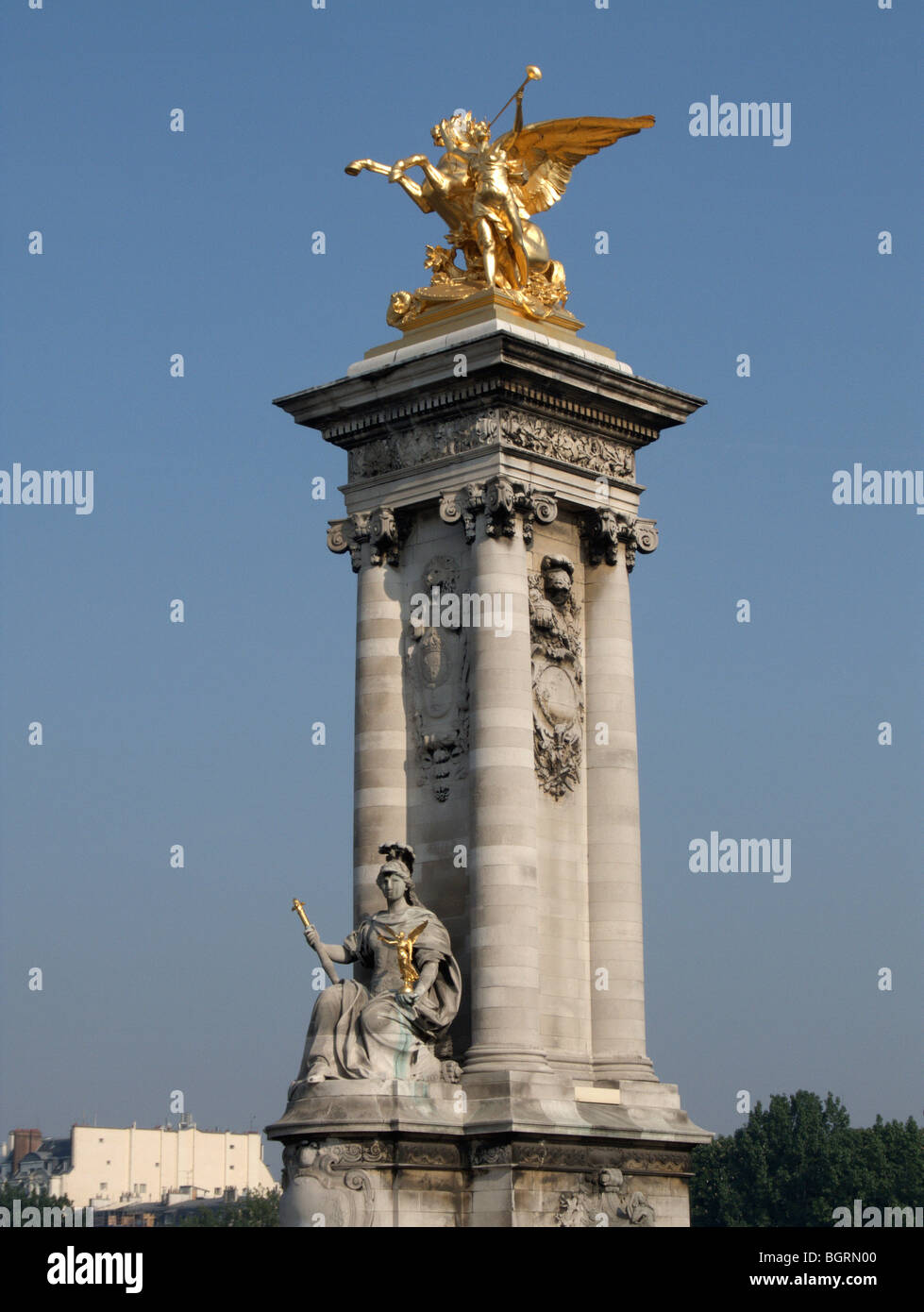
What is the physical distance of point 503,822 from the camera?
30.9m

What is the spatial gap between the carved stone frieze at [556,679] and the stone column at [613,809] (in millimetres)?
Result: 378

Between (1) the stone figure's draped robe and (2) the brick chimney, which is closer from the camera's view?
(1) the stone figure's draped robe

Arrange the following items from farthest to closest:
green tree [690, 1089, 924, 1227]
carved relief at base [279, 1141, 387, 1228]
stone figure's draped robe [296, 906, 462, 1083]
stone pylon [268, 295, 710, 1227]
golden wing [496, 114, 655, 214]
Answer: green tree [690, 1089, 924, 1227] → golden wing [496, 114, 655, 214] → stone figure's draped robe [296, 906, 462, 1083] → stone pylon [268, 295, 710, 1227] → carved relief at base [279, 1141, 387, 1228]

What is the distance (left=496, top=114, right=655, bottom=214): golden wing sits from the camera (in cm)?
3416

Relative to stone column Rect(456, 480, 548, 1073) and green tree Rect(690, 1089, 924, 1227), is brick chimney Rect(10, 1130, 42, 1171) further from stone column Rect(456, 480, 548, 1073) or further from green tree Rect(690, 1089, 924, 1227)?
stone column Rect(456, 480, 548, 1073)

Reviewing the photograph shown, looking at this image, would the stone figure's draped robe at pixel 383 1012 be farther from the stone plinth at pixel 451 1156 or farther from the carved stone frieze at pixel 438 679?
the carved stone frieze at pixel 438 679

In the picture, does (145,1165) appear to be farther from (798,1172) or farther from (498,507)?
(498,507)

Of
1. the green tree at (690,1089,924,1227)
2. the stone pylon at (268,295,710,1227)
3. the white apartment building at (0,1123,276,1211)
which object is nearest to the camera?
the stone pylon at (268,295,710,1227)

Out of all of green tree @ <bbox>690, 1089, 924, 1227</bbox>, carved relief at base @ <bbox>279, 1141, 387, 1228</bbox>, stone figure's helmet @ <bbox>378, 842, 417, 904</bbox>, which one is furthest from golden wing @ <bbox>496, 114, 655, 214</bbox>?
green tree @ <bbox>690, 1089, 924, 1227</bbox>

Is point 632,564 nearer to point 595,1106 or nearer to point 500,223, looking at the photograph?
point 500,223

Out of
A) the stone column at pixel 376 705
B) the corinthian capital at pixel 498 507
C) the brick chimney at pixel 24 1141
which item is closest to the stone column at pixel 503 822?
the corinthian capital at pixel 498 507

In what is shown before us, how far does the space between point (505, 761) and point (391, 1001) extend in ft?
11.7

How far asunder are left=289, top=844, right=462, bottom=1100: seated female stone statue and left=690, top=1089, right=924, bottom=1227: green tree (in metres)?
55.3
